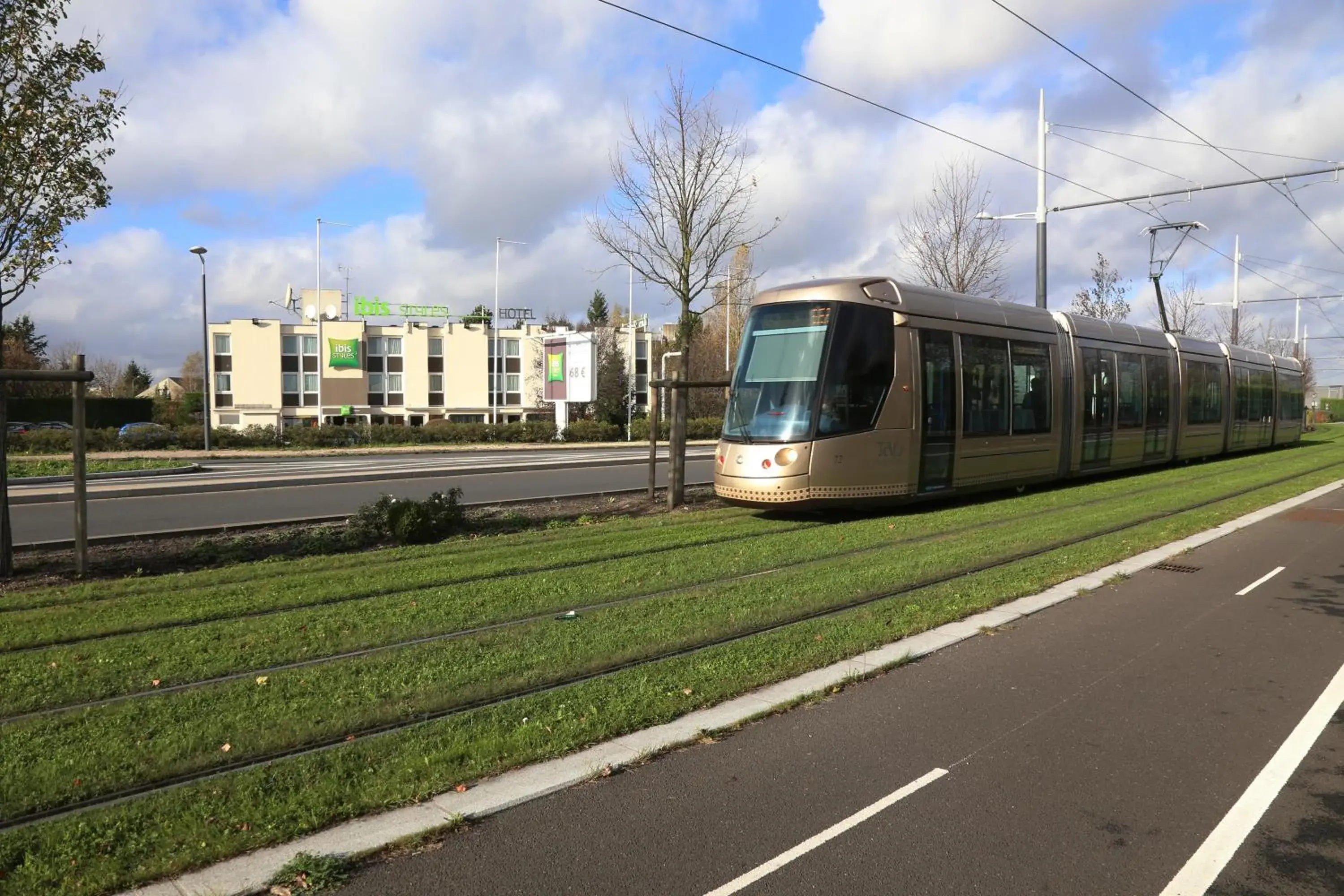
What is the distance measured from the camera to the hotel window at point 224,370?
73812 mm

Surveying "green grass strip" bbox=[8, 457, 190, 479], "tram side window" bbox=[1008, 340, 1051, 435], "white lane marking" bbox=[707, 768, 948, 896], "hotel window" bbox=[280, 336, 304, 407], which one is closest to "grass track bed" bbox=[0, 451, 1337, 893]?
"white lane marking" bbox=[707, 768, 948, 896]

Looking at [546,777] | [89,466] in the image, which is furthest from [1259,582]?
[89,466]

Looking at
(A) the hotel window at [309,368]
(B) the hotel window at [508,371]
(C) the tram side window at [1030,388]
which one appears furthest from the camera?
(B) the hotel window at [508,371]

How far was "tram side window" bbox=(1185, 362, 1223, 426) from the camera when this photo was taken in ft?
80.2

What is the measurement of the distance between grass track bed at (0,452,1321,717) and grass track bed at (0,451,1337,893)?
6.41ft

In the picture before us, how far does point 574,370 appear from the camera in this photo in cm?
4891

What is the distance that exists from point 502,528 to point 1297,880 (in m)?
11.1

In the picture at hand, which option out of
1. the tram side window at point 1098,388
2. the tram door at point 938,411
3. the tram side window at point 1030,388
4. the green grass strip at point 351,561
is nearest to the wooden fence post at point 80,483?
the green grass strip at point 351,561

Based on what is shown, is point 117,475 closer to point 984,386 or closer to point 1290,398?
point 984,386

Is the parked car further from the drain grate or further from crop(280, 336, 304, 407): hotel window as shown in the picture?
the drain grate

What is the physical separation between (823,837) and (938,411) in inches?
449

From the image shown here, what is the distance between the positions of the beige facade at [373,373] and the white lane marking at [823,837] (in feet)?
221

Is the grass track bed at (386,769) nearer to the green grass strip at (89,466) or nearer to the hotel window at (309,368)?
the green grass strip at (89,466)

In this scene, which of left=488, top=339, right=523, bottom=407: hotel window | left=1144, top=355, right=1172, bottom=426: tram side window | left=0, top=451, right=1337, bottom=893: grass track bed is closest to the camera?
left=0, top=451, right=1337, bottom=893: grass track bed
